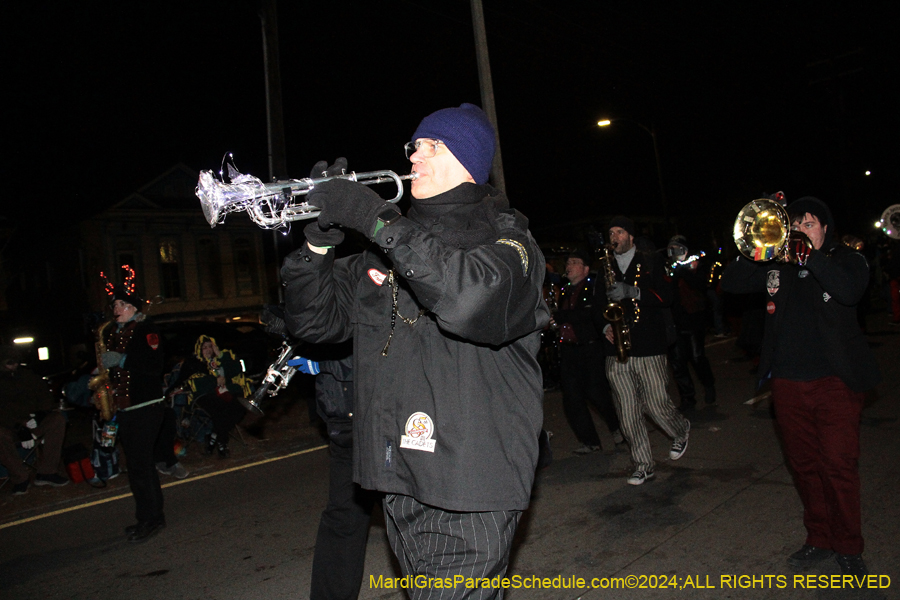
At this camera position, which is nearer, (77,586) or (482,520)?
(482,520)

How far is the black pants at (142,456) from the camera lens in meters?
5.27

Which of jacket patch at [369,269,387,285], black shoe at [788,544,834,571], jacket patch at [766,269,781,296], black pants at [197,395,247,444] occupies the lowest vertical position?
black shoe at [788,544,834,571]

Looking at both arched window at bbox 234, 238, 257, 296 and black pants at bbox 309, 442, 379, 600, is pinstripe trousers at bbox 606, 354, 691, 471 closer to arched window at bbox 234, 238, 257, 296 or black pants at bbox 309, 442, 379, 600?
black pants at bbox 309, 442, 379, 600

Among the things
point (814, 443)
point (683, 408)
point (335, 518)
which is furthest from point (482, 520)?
point (683, 408)

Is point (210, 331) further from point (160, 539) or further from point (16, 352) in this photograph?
point (160, 539)

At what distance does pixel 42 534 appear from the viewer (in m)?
6.04

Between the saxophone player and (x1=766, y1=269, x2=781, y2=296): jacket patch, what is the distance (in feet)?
5.35

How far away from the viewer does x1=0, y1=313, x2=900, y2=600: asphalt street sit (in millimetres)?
3920

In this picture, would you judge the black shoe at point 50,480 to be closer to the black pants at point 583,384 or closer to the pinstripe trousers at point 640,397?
the black pants at point 583,384

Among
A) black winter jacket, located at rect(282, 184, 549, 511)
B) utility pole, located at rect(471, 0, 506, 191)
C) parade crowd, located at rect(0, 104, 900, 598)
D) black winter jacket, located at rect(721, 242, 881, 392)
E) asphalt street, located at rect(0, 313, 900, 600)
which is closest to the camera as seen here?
black winter jacket, located at rect(282, 184, 549, 511)

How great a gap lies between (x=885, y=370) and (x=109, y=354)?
420 inches

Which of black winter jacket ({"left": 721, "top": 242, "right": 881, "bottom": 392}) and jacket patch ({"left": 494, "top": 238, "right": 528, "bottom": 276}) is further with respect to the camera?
black winter jacket ({"left": 721, "top": 242, "right": 881, "bottom": 392})

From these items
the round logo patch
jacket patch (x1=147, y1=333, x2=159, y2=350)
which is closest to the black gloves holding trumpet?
the round logo patch

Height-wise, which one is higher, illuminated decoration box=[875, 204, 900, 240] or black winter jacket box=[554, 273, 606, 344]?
illuminated decoration box=[875, 204, 900, 240]
